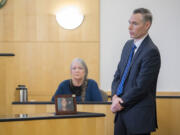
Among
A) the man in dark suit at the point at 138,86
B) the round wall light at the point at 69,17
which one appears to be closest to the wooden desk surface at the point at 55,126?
the man in dark suit at the point at 138,86

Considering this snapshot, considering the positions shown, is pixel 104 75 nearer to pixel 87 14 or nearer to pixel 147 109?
pixel 87 14

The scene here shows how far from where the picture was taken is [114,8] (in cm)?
571

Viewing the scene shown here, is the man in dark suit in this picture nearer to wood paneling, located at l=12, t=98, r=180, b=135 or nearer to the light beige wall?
wood paneling, located at l=12, t=98, r=180, b=135

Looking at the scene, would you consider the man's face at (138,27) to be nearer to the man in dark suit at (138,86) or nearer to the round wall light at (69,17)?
the man in dark suit at (138,86)

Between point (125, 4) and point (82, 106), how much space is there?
249 centimetres

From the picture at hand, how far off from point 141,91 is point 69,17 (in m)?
3.26

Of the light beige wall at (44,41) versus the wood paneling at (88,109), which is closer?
the wood paneling at (88,109)

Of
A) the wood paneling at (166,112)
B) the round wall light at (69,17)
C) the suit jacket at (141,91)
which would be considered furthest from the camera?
the round wall light at (69,17)

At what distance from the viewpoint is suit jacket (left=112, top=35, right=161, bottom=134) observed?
255 centimetres

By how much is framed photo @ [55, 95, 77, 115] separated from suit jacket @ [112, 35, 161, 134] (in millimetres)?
377

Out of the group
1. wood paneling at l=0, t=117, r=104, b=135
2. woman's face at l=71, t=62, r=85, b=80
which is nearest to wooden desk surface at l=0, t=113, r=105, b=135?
wood paneling at l=0, t=117, r=104, b=135

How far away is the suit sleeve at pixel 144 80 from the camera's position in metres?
2.55

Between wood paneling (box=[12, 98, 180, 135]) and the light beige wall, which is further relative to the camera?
the light beige wall

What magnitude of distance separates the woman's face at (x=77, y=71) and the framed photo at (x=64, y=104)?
0.89 m
